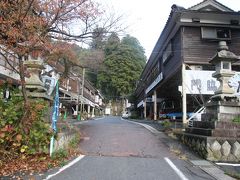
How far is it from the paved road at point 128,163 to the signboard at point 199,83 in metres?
7.64

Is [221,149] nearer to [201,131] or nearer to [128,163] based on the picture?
[201,131]

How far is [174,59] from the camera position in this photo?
72.8 feet

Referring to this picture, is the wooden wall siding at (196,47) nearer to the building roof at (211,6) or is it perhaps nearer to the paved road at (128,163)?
the building roof at (211,6)

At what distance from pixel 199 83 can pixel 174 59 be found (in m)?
3.37

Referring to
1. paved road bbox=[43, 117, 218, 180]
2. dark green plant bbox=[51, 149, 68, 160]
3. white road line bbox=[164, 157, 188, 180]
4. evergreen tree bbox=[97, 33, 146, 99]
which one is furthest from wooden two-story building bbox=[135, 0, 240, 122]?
evergreen tree bbox=[97, 33, 146, 99]

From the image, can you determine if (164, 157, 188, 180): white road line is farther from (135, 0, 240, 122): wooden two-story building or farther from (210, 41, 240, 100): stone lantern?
(135, 0, 240, 122): wooden two-story building

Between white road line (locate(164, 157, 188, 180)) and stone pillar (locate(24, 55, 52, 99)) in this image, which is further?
stone pillar (locate(24, 55, 52, 99))

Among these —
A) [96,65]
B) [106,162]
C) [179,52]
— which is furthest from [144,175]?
[96,65]

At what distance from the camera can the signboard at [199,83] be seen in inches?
774

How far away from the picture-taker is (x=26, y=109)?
875 cm

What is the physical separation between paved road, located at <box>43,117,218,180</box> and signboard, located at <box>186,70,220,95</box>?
7.64m

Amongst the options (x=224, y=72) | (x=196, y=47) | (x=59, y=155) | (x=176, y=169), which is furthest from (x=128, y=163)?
(x=196, y=47)

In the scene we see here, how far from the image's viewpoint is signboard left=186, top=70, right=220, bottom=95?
19.7m

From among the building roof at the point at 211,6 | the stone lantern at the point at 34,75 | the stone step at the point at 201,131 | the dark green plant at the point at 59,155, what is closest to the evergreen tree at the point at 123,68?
the building roof at the point at 211,6
